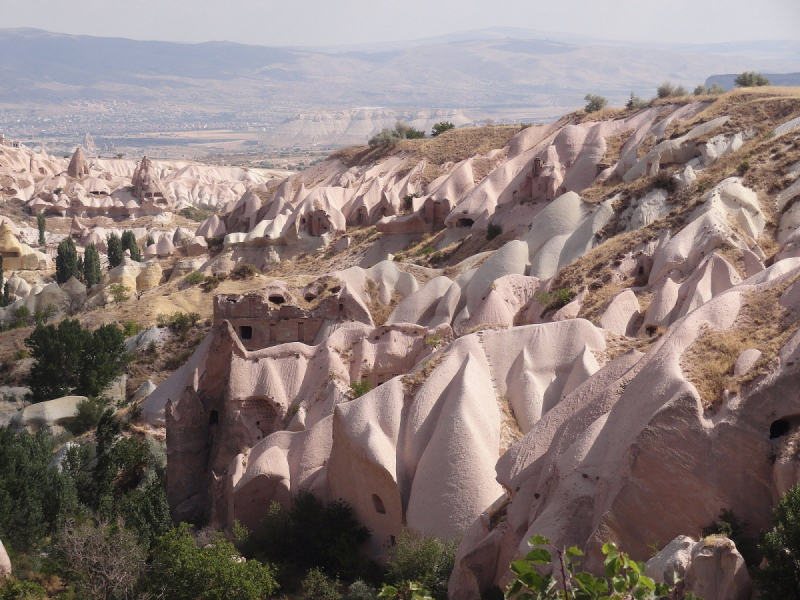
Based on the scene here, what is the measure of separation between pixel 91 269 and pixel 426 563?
5009 centimetres

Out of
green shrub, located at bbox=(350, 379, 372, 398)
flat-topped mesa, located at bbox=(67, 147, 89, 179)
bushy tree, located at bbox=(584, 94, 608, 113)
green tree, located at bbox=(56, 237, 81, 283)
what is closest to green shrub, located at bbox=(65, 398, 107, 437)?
green shrub, located at bbox=(350, 379, 372, 398)

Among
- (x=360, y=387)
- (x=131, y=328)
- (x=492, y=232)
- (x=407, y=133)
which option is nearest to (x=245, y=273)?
(x=131, y=328)

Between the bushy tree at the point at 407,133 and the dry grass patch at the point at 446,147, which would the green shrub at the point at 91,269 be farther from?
the bushy tree at the point at 407,133

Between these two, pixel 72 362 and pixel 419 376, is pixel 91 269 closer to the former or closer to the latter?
pixel 72 362

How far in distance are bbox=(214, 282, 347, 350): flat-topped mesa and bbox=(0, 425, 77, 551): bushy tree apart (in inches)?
288

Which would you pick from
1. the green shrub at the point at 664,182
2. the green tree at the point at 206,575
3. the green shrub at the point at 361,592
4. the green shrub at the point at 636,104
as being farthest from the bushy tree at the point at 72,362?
the green shrub at the point at 636,104

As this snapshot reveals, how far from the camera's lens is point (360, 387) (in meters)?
23.9

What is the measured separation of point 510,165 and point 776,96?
13.3 m

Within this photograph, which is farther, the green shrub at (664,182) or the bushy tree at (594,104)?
the bushy tree at (594,104)

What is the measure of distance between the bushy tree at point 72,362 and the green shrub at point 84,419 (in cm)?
207

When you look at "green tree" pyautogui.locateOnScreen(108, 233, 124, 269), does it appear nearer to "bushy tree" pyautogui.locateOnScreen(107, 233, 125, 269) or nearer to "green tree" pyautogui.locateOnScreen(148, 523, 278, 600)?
"bushy tree" pyautogui.locateOnScreen(107, 233, 125, 269)

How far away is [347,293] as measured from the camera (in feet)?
101

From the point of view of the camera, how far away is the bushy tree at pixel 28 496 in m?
21.5

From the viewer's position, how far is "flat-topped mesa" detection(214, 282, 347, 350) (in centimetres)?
2992
